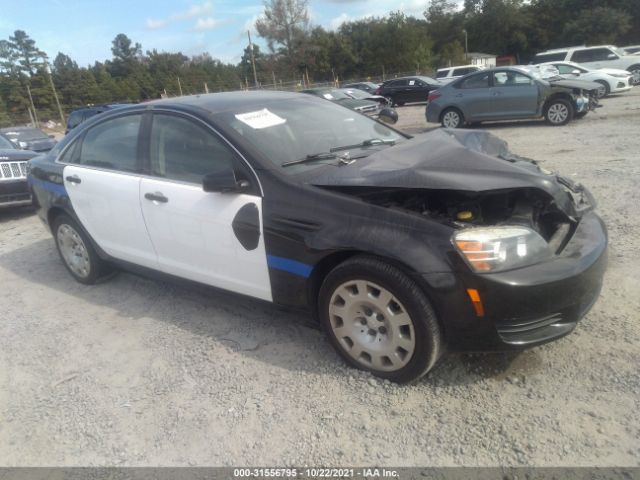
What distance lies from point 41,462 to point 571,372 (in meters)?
2.87

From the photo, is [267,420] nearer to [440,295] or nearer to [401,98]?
[440,295]

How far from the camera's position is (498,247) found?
2.39m

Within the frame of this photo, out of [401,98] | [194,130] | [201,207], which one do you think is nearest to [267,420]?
[201,207]

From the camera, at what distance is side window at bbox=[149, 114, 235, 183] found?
322cm

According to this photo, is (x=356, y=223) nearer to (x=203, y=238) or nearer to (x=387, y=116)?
(x=203, y=238)

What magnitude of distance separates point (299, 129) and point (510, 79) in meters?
10.5

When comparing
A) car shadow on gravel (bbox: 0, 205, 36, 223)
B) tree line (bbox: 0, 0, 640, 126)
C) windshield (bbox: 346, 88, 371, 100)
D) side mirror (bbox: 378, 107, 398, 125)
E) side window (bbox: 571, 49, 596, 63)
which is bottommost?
car shadow on gravel (bbox: 0, 205, 36, 223)

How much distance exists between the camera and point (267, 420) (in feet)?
8.45

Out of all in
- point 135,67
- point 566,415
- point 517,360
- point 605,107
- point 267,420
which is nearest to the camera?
point 566,415

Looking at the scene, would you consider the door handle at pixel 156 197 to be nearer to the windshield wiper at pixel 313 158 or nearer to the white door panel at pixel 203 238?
the white door panel at pixel 203 238

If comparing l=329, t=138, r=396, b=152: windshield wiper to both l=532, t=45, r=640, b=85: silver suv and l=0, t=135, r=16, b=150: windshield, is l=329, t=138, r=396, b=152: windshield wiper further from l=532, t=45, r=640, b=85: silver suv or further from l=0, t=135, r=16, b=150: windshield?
l=532, t=45, r=640, b=85: silver suv

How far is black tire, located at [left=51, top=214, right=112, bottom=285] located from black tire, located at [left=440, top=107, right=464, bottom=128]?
1071 cm

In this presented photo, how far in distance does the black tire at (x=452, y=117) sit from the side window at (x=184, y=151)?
35.3 feet

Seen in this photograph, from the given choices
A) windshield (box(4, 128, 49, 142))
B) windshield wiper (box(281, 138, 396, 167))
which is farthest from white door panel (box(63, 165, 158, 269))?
windshield (box(4, 128, 49, 142))
